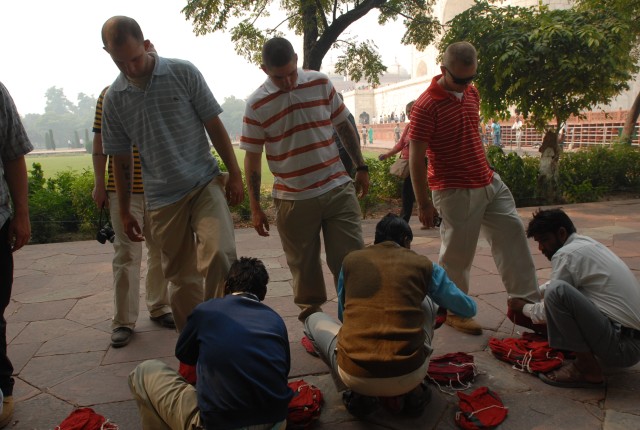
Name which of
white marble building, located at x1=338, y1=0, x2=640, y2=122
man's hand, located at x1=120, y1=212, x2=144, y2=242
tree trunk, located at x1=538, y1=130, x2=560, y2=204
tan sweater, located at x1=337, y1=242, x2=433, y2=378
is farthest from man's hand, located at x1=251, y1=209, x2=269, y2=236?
white marble building, located at x1=338, y1=0, x2=640, y2=122

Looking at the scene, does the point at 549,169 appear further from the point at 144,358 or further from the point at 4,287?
the point at 4,287

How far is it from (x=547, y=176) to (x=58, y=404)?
7476mm

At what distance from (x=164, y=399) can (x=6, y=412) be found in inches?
37.2

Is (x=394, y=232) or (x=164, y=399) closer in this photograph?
(x=164, y=399)

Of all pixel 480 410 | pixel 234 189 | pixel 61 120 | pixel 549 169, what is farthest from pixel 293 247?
pixel 61 120

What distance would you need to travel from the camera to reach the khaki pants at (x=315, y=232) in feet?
9.77

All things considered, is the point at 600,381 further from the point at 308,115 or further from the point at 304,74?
the point at 304,74

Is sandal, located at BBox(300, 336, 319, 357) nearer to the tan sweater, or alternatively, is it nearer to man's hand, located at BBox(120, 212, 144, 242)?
the tan sweater

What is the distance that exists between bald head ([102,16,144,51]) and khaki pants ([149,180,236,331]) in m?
0.81

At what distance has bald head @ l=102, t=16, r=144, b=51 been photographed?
2.60 m

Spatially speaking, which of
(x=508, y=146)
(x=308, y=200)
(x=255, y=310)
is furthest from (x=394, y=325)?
(x=508, y=146)

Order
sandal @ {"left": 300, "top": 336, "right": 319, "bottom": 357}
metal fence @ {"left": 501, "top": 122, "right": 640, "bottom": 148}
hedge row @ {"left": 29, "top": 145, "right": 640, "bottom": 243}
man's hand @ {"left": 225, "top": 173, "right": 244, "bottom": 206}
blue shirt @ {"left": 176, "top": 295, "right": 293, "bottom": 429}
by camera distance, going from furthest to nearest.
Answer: metal fence @ {"left": 501, "top": 122, "right": 640, "bottom": 148}, hedge row @ {"left": 29, "top": 145, "right": 640, "bottom": 243}, sandal @ {"left": 300, "top": 336, "right": 319, "bottom": 357}, man's hand @ {"left": 225, "top": 173, "right": 244, "bottom": 206}, blue shirt @ {"left": 176, "top": 295, "right": 293, "bottom": 429}

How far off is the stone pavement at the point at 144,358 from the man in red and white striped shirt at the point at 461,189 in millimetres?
406

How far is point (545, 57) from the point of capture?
24.3ft
